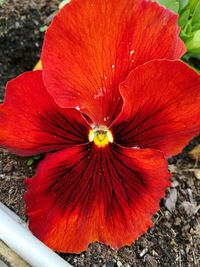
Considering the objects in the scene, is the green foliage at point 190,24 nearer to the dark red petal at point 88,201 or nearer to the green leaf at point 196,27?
the green leaf at point 196,27

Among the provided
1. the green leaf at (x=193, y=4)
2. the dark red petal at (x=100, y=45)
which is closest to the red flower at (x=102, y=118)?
the dark red petal at (x=100, y=45)

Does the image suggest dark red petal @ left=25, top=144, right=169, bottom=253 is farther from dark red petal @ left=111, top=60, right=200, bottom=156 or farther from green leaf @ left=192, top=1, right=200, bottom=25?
green leaf @ left=192, top=1, right=200, bottom=25

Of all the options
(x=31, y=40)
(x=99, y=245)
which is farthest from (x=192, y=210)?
(x=31, y=40)

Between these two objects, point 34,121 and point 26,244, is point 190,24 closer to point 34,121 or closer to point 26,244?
point 34,121

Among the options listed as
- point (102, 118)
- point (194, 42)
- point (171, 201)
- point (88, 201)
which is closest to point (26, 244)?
point (88, 201)

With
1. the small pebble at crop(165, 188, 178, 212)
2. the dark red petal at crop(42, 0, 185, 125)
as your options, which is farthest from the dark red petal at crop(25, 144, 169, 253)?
the small pebble at crop(165, 188, 178, 212)
